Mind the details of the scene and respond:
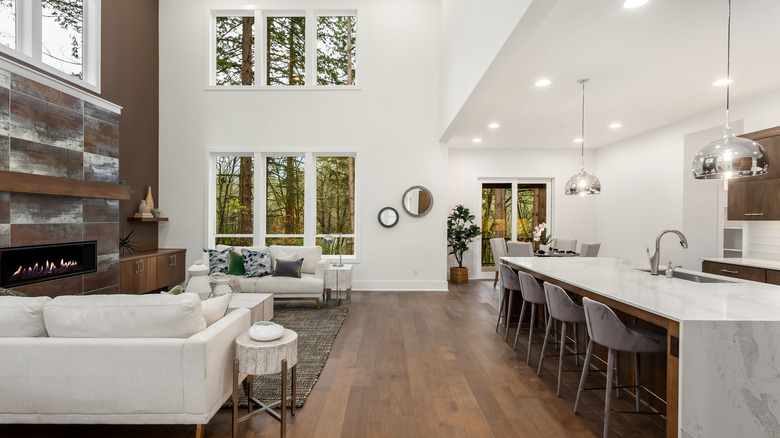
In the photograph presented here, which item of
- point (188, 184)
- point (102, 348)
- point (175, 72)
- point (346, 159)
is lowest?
point (102, 348)

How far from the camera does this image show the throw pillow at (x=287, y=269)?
214 inches

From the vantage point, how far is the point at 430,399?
2691 mm

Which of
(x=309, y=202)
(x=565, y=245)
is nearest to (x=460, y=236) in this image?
(x=565, y=245)

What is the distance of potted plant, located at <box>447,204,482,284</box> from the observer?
7441 millimetres

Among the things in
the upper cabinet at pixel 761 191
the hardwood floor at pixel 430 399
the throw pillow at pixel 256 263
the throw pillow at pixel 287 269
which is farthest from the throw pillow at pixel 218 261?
the upper cabinet at pixel 761 191

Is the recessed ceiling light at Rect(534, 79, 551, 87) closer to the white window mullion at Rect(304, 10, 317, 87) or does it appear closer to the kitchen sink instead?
the kitchen sink

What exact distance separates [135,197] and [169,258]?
3.72 ft

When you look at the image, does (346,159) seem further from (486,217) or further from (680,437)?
(680,437)

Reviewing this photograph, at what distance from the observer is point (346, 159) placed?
6957mm

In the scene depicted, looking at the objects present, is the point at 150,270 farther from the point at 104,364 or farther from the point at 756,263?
the point at 756,263

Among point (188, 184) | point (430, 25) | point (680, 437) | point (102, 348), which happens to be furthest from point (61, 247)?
point (430, 25)

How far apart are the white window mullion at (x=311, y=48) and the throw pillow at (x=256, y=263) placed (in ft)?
10.4

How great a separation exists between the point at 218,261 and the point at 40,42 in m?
3.36

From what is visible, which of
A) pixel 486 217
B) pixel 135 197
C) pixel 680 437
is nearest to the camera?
pixel 680 437
